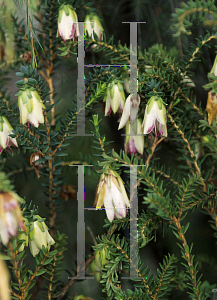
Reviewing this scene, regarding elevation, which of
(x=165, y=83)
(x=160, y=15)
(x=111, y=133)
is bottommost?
(x=111, y=133)

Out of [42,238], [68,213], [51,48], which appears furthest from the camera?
[68,213]

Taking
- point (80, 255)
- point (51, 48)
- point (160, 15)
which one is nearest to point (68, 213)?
point (80, 255)

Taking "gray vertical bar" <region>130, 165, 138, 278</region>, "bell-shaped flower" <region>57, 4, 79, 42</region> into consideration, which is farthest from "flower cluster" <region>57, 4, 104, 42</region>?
"gray vertical bar" <region>130, 165, 138, 278</region>

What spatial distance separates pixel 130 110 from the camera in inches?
15.3

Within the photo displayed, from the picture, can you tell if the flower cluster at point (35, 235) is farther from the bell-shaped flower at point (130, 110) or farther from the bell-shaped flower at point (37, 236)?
the bell-shaped flower at point (130, 110)

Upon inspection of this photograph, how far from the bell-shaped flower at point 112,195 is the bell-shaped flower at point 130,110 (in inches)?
2.9

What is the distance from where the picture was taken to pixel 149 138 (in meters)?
0.45

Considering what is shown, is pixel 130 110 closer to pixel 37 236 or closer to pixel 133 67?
pixel 133 67

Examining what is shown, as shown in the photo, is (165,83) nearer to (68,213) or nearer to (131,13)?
(131,13)

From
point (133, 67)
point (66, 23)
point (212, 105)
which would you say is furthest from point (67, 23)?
point (212, 105)

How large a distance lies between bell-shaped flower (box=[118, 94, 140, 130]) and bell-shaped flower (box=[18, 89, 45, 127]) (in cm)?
11

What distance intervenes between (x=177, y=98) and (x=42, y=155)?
8.3 inches

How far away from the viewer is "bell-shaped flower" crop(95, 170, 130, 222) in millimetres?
363

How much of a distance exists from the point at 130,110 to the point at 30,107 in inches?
5.1
